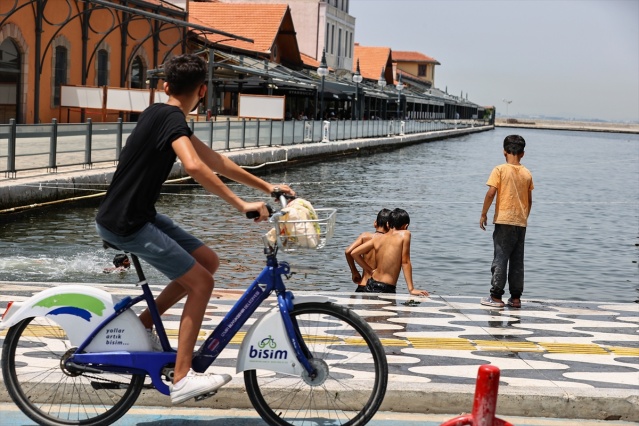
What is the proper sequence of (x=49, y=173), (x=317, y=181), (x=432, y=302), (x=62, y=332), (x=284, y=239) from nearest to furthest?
(x=284, y=239) → (x=62, y=332) → (x=432, y=302) → (x=49, y=173) → (x=317, y=181)

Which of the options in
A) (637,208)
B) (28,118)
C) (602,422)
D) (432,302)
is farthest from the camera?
(28,118)

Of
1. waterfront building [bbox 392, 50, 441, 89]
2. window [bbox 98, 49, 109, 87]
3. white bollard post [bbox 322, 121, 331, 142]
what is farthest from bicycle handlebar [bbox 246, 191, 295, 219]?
waterfront building [bbox 392, 50, 441, 89]

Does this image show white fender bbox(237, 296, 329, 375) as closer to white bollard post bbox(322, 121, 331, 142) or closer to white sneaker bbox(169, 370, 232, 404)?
white sneaker bbox(169, 370, 232, 404)

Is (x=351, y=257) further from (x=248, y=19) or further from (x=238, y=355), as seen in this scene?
(x=248, y=19)

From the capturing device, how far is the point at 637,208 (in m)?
28.2

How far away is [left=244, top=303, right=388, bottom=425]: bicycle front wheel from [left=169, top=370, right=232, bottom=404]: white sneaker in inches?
7.0

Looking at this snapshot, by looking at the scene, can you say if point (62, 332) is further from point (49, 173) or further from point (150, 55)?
point (150, 55)

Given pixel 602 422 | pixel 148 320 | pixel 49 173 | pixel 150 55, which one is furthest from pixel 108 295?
pixel 150 55

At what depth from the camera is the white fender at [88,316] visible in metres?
5.09

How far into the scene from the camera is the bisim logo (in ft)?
16.4

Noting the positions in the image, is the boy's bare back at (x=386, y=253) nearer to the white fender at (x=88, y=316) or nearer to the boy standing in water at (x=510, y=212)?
the boy standing in water at (x=510, y=212)

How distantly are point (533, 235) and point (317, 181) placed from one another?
10601 mm

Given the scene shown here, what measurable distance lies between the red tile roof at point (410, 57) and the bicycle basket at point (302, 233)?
173 m

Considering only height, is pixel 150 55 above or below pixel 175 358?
above
